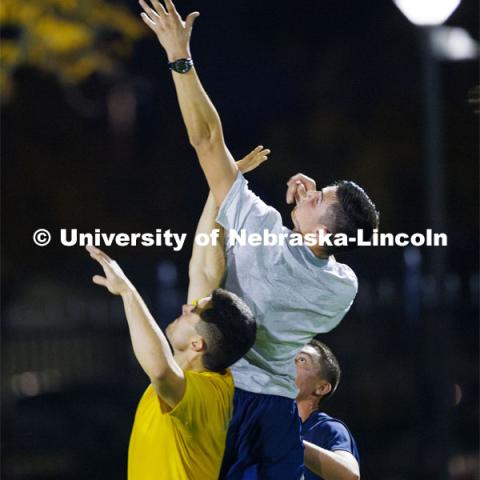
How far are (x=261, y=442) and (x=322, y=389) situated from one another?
0.33m

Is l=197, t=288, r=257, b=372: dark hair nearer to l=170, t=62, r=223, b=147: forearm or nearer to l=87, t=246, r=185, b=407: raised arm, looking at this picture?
l=87, t=246, r=185, b=407: raised arm

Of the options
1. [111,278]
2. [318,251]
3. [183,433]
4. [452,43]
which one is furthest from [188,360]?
[452,43]

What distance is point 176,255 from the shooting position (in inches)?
159

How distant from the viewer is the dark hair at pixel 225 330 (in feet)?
8.48

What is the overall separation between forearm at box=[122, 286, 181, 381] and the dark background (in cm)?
210

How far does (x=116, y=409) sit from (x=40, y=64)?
2170mm

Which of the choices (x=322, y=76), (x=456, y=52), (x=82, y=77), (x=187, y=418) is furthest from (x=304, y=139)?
(x=187, y=418)

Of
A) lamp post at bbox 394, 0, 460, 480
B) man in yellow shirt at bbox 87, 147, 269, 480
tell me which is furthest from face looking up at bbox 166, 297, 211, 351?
lamp post at bbox 394, 0, 460, 480

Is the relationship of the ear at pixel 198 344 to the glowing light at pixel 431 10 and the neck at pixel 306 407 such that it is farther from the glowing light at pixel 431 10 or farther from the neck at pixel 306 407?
the glowing light at pixel 431 10

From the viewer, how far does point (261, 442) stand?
2822 mm

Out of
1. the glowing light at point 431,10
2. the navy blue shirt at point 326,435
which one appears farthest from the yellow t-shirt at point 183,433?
the glowing light at point 431,10

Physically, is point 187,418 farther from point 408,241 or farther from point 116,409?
point 116,409

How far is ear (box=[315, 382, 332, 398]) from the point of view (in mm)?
3059

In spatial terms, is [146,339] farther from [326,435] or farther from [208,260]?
[326,435]
